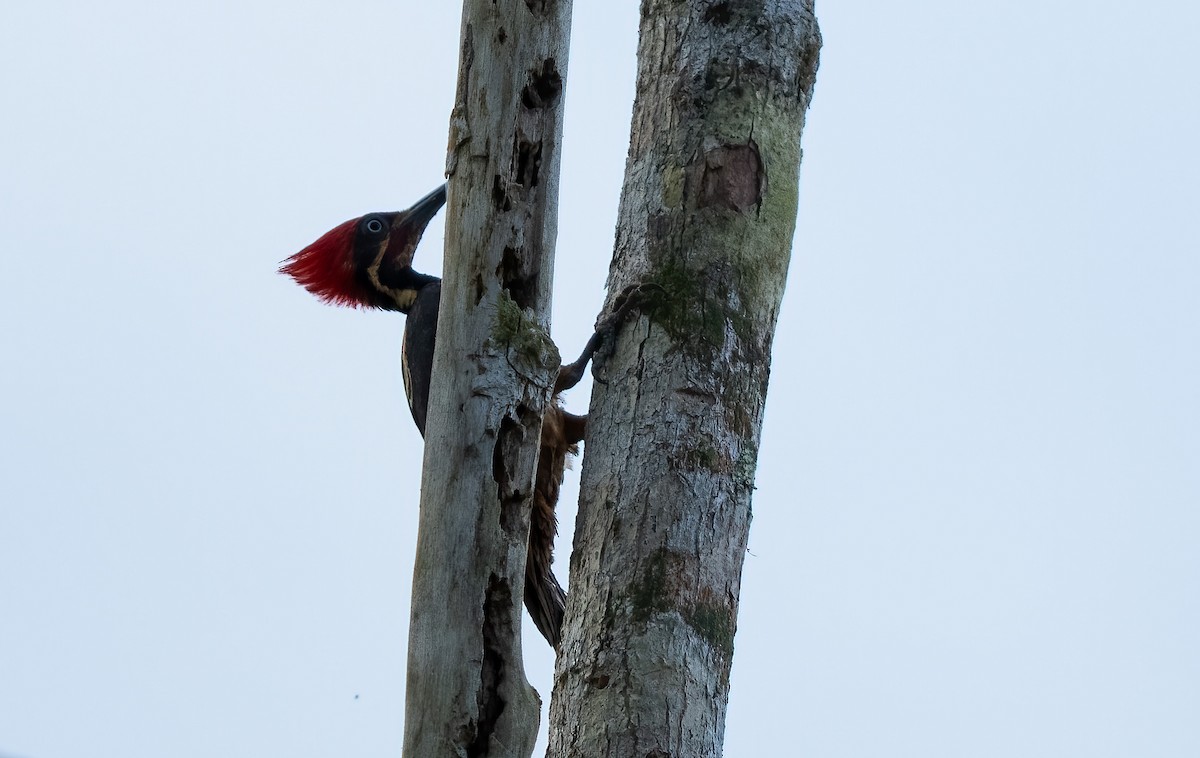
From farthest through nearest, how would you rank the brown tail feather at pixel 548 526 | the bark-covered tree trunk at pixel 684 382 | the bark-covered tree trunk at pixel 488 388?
the brown tail feather at pixel 548 526
the bark-covered tree trunk at pixel 684 382
the bark-covered tree trunk at pixel 488 388

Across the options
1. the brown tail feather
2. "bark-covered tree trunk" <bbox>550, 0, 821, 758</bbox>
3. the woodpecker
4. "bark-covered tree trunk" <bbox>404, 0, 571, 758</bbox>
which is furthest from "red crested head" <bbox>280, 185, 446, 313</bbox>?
"bark-covered tree trunk" <bbox>404, 0, 571, 758</bbox>

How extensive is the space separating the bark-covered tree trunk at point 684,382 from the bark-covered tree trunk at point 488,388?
253 mm

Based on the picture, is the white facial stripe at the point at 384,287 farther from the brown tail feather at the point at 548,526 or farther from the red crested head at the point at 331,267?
the brown tail feather at the point at 548,526

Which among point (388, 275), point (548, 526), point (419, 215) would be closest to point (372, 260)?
point (388, 275)

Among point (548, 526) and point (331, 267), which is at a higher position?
point (331, 267)

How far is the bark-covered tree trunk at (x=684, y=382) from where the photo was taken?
9.25ft

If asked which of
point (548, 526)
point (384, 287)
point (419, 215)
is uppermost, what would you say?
point (419, 215)

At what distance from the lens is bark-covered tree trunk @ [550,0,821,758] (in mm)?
2818

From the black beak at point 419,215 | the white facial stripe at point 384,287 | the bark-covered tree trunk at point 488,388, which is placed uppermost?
the black beak at point 419,215

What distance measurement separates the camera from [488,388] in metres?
2.84

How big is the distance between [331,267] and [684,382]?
2399 millimetres

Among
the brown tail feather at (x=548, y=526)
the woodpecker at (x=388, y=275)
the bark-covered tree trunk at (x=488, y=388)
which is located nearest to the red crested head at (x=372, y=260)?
the woodpecker at (x=388, y=275)

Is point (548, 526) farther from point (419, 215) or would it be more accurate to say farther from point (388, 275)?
point (419, 215)

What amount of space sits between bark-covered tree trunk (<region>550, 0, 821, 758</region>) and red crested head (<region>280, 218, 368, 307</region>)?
185cm
